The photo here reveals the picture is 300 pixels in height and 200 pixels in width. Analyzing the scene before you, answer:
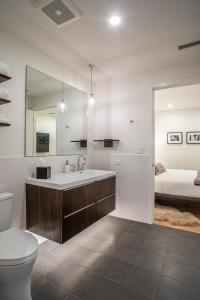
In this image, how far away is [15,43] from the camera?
2.04 m

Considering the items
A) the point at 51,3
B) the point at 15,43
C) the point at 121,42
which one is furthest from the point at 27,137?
the point at 121,42

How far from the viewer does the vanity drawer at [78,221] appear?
6.18 feet

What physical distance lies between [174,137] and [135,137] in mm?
3616

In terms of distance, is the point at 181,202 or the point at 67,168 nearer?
the point at 67,168

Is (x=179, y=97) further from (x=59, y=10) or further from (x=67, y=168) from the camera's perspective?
(x=59, y=10)

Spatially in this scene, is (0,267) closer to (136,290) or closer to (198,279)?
(136,290)

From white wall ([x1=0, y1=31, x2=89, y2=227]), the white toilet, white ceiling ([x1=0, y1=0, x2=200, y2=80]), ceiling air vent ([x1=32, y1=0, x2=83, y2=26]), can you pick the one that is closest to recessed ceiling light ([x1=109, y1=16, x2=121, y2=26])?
white ceiling ([x1=0, y1=0, x2=200, y2=80])

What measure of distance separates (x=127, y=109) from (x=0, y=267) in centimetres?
264

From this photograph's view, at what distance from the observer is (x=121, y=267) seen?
1.87 m

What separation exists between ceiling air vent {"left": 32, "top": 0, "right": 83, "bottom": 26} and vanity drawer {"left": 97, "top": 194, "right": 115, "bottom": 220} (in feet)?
6.93

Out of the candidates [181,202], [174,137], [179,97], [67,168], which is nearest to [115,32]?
[67,168]

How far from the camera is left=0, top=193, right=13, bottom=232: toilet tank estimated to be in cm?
170

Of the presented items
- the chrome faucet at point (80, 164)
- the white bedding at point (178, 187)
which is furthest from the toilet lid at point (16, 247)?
the white bedding at point (178, 187)

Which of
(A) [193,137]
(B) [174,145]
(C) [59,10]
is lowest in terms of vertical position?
(B) [174,145]
